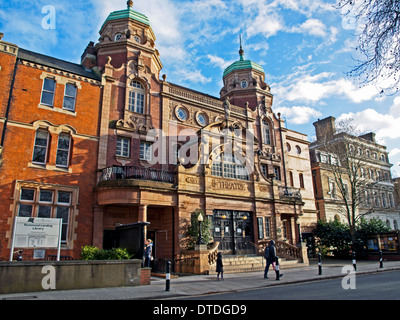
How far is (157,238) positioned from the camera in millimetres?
22031

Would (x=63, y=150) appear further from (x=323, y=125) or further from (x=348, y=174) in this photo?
(x=323, y=125)

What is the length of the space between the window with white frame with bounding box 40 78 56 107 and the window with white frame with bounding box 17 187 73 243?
566 centimetres

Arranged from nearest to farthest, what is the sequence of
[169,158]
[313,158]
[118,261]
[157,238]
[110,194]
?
[118,261], [110,194], [157,238], [169,158], [313,158]

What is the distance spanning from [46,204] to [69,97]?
7264mm

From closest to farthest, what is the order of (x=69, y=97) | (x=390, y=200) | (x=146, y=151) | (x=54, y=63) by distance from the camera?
(x=69, y=97), (x=54, y=63), (x=146, y=151), (x=390, y=200)

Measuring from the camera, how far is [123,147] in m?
22.3

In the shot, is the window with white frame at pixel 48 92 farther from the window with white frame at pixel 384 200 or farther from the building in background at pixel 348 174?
the window with white frame at pixel 384 200

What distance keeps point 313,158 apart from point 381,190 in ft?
52.1

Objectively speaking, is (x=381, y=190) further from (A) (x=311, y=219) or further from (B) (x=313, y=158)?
(A) (x=311, y=219)

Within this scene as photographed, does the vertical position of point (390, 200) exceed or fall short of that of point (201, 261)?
it exceeds it

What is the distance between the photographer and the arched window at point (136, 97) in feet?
77.6

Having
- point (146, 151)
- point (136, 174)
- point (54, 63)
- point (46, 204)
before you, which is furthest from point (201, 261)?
point (54, 63)

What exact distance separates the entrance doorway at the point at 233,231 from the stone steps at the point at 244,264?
1.55 meters
